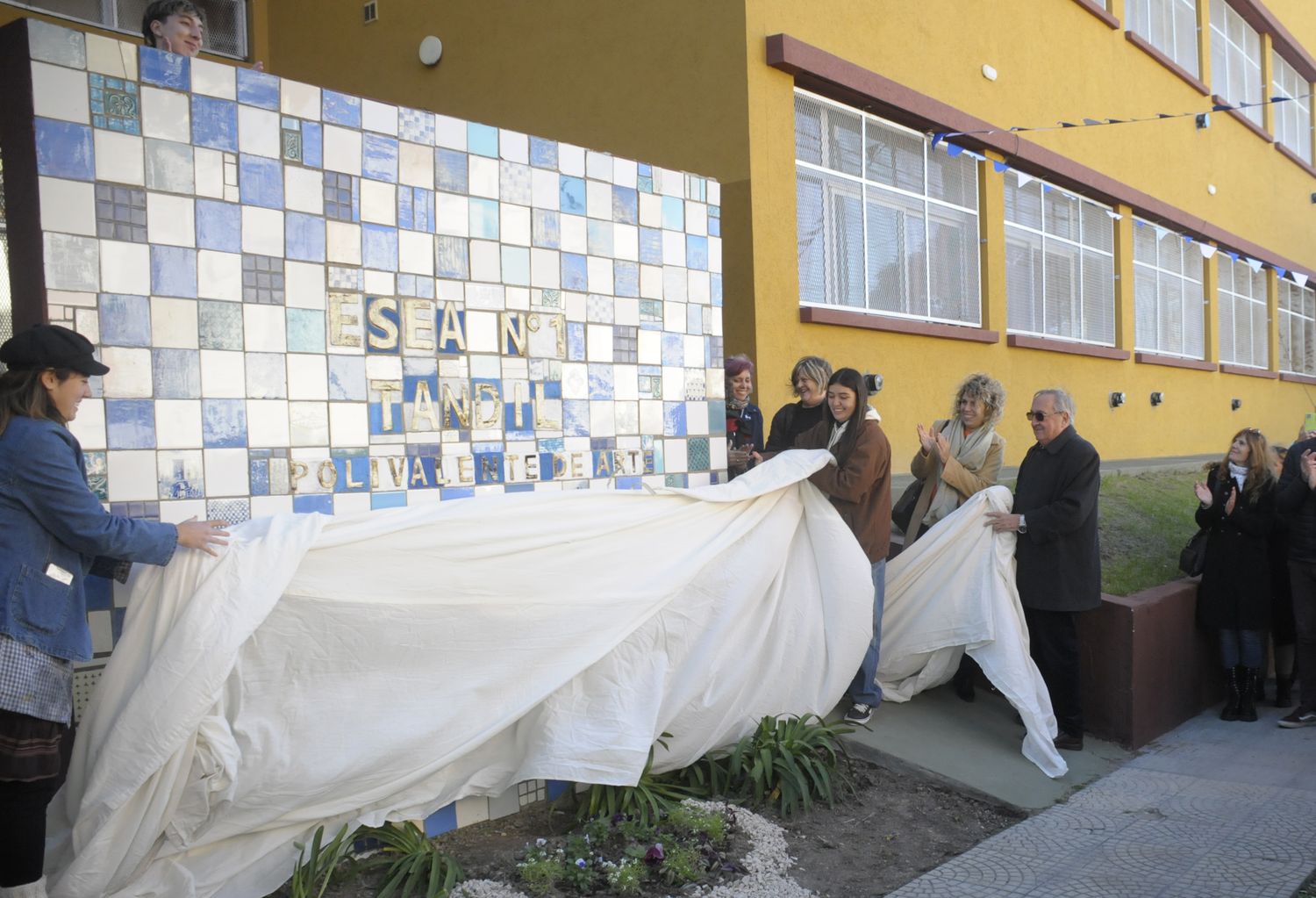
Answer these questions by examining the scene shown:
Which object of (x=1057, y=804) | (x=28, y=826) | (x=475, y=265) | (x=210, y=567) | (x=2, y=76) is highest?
(x=2, y=76)

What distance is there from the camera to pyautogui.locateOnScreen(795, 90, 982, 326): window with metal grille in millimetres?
7551

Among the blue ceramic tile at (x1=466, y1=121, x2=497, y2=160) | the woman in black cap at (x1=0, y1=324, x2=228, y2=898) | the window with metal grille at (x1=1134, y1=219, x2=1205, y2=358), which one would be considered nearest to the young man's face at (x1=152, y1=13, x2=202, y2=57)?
the blue ceramic tile at (x1=466, y1=121, x2=497, y2=160)

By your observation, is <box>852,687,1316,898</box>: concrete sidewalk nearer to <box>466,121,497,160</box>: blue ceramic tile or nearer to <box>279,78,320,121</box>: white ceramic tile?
<box>466,121,497,160</box>: blue ceramic tile

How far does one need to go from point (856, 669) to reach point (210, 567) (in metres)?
2.84

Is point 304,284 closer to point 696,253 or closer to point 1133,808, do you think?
point 696,253

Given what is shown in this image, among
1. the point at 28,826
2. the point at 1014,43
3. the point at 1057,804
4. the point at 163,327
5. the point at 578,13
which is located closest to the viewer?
the point at 28,826

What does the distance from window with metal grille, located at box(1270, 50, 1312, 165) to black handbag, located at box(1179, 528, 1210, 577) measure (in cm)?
1252

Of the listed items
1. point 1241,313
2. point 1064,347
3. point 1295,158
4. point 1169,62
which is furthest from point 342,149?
point 1295,158

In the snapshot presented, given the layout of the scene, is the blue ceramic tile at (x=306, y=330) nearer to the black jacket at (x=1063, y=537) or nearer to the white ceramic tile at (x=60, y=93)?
the white ceramic tile at (x=60, y=93)

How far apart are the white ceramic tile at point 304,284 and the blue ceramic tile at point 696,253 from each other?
1.83m

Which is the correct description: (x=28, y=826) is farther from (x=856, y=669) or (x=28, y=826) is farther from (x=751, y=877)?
(x=856, y=669)

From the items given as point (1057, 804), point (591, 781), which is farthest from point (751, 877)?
point (1057, 804)

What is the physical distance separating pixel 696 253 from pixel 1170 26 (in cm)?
1078

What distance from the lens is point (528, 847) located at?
3.72m
